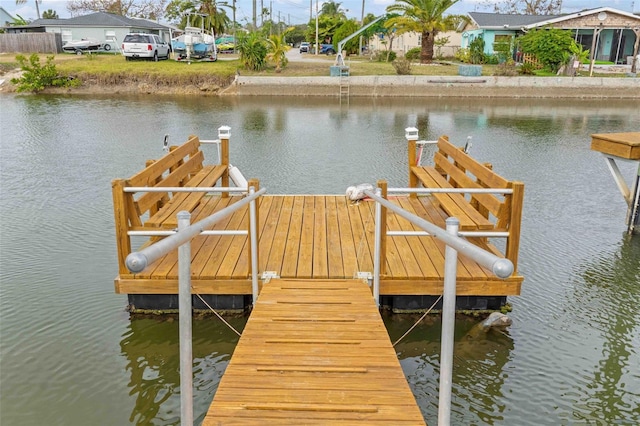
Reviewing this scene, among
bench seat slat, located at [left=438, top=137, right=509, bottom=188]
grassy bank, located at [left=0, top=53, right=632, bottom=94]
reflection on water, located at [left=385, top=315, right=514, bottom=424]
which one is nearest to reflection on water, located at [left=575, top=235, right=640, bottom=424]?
reflection on water, located at [left=385, top=315, right=514, bottom=424]

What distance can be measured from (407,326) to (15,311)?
440cm

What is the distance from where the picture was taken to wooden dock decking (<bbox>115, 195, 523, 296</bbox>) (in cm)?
559

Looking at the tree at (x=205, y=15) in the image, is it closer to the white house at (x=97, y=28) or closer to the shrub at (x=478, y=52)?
the white house at (x=97, y=28)

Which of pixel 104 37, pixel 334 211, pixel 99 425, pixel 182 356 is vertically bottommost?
pixel 99 425

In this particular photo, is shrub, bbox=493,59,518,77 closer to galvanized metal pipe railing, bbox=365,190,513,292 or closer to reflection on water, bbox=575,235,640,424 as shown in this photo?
reflection on water, bbox=575,235,640,424

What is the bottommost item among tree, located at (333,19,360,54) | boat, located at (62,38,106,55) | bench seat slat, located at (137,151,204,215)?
bench seat slat, located at (137,151,204,215)

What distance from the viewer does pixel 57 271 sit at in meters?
7.23

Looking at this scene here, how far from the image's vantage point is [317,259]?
6.04 m

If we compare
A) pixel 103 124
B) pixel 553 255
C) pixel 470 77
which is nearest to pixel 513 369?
pixel 553 255

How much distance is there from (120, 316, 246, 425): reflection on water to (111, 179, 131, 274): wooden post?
74 centimetres

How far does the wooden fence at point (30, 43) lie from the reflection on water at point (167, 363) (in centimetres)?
4412

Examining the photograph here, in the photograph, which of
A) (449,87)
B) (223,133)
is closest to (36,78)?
(449,87)

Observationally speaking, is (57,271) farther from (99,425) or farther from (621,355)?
(621,355)

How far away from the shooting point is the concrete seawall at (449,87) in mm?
30422
